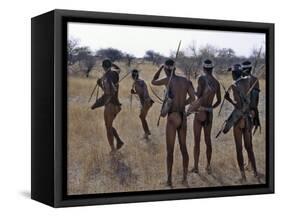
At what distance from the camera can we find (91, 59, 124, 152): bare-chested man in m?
6.34

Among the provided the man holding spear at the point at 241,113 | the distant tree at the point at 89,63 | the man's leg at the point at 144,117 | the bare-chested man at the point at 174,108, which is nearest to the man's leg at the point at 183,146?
the bare-chested man at the point at 174,108

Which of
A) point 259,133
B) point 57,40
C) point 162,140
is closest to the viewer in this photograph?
point 57,40

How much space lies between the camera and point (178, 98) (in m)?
6.64

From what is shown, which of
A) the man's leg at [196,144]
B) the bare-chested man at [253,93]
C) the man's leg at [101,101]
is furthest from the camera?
the bare-chested man at [253,93]

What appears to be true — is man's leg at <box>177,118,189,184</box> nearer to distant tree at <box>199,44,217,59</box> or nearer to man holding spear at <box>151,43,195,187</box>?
man holding spear at <box>151,43,195,187</box>

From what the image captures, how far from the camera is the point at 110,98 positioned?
6359mm

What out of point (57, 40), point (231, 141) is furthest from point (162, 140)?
point (57, 40)

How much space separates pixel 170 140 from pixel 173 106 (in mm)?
277

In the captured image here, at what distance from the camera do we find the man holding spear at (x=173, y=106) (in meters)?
6.60

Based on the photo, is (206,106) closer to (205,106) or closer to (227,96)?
(205,106)

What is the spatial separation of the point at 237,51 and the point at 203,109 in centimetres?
62

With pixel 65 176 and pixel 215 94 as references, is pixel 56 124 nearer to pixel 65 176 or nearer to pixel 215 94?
pixel 65 176

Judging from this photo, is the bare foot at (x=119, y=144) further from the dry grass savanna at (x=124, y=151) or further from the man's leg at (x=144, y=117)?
the man's leg at (x=144, y=117)

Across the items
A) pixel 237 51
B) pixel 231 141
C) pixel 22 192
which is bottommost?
pixel 22 192
